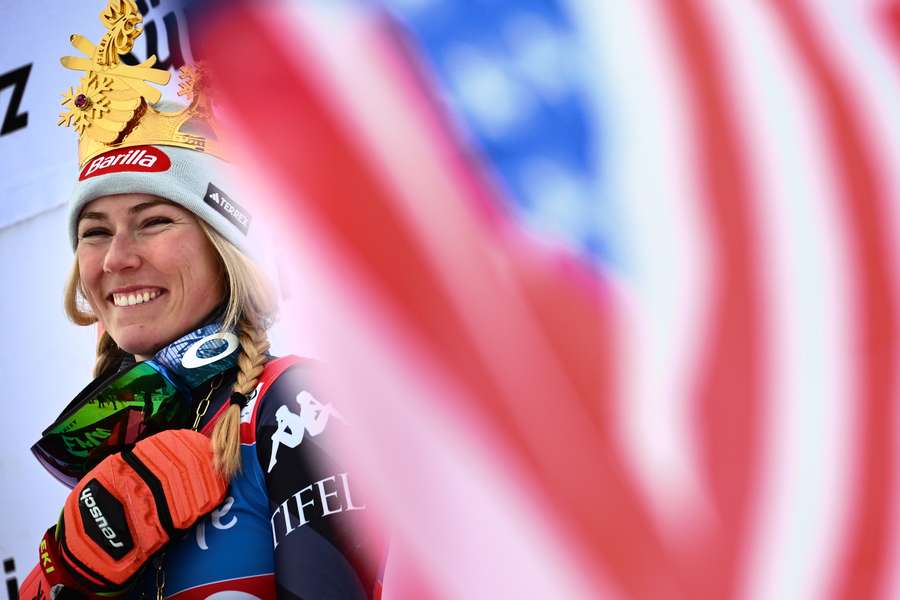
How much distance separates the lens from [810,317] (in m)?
1.17

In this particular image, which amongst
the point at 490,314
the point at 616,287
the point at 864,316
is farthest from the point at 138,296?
the point at 864,316

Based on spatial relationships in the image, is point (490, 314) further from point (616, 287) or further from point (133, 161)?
point (133, 161)

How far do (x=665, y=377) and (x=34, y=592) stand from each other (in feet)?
2.39

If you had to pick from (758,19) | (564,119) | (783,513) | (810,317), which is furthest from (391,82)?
(783,513)

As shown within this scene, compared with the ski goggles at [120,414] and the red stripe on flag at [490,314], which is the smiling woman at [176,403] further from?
the red stripe on flag at [490,314]

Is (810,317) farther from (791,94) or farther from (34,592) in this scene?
(34,592)


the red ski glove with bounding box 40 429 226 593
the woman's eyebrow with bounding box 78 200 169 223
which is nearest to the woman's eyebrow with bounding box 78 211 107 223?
the woman's eyebrow with bounding box 78 200 169 223

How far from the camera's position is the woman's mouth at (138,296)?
4.03 feet

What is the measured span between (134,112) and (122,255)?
177 millimetres

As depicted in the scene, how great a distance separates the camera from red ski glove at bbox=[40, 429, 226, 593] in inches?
41.3

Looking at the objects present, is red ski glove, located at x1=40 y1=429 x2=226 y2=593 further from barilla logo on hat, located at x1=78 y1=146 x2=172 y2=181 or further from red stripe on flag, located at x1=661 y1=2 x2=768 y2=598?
red stripe on flag, located at x1=661 y1=2 x2=768 y2=598

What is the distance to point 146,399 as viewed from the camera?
1.17 metres

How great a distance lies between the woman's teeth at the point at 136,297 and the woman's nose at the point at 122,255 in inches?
1.3

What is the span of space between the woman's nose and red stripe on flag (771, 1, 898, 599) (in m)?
0.82
